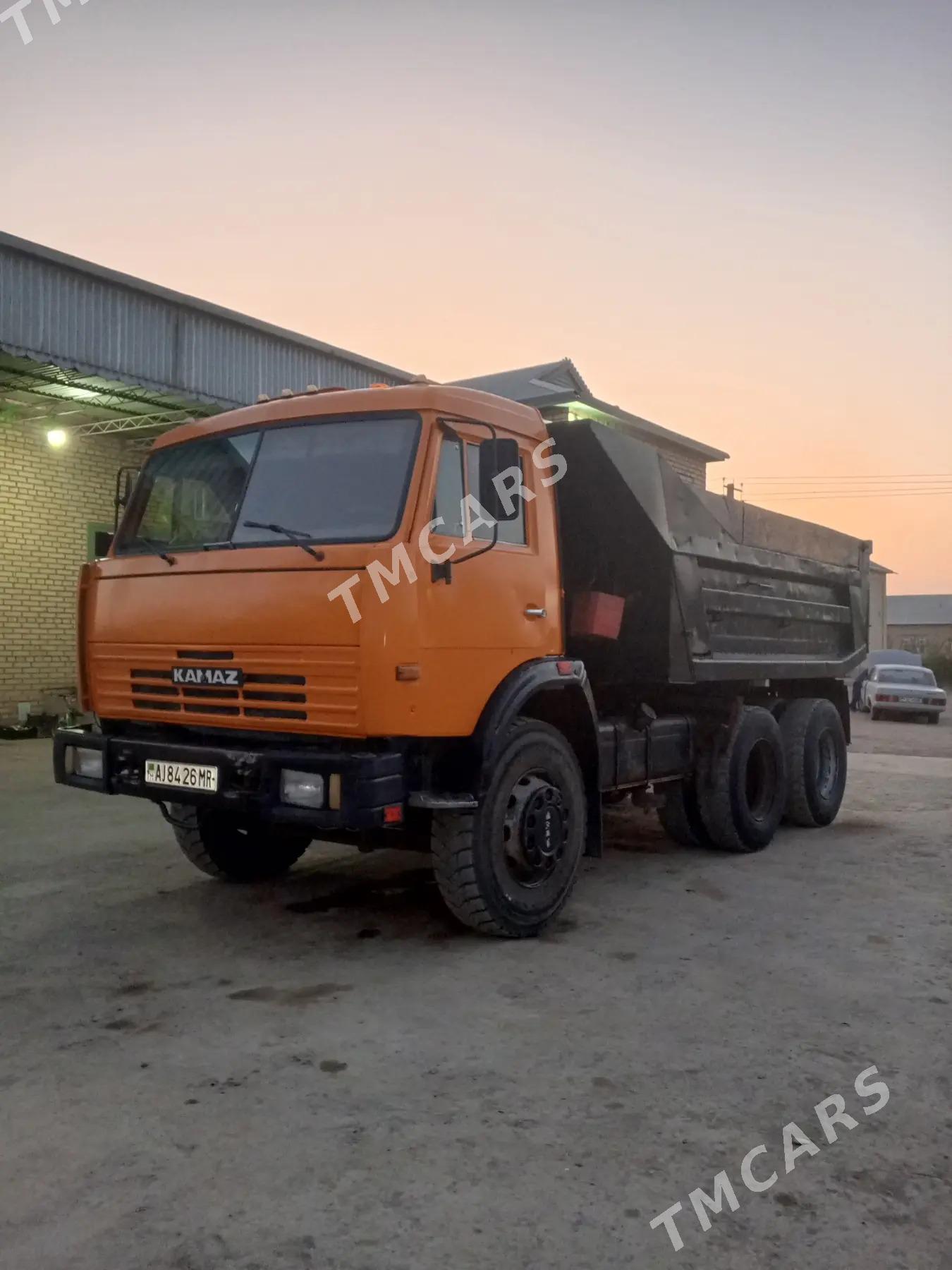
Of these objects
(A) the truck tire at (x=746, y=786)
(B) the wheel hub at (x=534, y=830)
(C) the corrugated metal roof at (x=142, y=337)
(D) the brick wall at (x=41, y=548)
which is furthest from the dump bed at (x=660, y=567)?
(D) the brick wall at (x=41, y=548)

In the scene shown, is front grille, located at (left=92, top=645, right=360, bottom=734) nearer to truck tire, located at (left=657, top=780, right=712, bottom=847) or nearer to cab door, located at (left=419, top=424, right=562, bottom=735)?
cab door, located at (left=419, top=424, right=562, bottom=735)

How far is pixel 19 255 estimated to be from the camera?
12.4 meters

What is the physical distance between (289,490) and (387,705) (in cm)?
125

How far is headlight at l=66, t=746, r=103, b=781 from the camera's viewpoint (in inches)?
209

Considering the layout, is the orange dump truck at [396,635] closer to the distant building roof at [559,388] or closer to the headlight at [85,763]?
the headlight at [85,763]

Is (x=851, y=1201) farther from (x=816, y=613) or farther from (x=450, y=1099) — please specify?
(x=816, y=613)

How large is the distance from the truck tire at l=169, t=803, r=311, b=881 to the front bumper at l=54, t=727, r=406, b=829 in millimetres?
916

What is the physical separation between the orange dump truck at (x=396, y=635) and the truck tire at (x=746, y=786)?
979 mm

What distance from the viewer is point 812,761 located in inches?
341

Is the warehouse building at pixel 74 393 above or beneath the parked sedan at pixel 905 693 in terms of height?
above

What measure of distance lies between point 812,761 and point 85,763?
230 inches

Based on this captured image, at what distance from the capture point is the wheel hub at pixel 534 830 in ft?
16.9

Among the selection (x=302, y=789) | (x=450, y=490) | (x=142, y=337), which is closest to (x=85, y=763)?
(x=302, y=789)

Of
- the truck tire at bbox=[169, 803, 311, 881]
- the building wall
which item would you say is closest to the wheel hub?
the truck tire at bbox=[169, 803, 311, 881]
